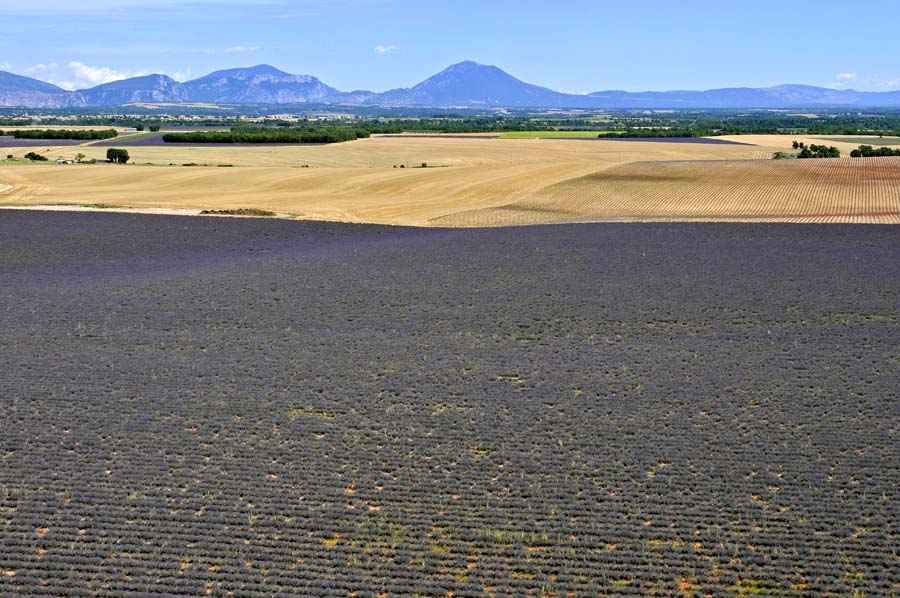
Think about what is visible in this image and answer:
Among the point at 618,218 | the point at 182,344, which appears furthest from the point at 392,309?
the point at 618,218

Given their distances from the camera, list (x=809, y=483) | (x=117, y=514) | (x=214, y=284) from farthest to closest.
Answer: (x=214, y=284)
(x=809, y=483)
(x=117, y=514)

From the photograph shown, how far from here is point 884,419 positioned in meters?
22.3

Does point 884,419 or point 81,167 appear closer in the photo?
point 884,419

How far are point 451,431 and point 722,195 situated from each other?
55.3 meters

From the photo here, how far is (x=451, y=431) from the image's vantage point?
21.5m

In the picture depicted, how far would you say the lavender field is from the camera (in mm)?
15594

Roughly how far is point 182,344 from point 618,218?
38913 millimetres

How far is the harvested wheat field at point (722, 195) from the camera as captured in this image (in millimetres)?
61781

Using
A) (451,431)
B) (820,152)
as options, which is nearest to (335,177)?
(820,152)

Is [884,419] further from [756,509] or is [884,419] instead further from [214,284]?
[214,284]

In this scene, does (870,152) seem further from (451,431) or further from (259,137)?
(451,431)

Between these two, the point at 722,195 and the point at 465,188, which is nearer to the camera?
the point at 722,195

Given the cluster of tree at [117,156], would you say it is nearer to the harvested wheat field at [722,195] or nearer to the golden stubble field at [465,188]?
the golden stubble field at [465,188]

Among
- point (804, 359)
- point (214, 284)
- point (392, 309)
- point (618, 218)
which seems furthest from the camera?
point (618, 218)
